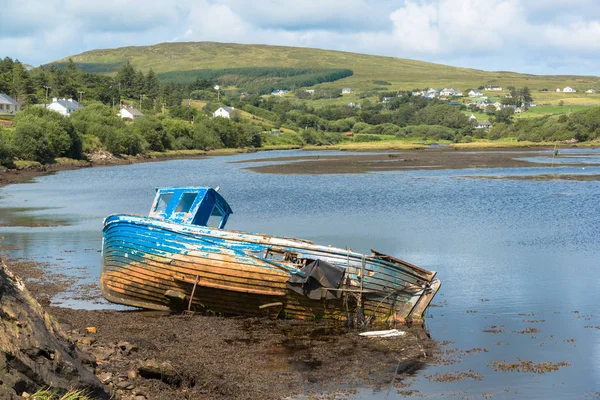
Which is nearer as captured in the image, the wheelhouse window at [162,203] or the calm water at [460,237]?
the calm water at [460,237]

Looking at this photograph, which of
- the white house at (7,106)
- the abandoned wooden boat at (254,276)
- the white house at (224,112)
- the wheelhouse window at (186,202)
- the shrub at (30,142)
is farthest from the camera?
the white house at (224,112)

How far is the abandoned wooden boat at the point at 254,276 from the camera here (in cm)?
1934

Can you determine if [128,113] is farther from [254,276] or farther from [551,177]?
[254,276]

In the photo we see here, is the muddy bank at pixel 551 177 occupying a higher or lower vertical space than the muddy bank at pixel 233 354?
lower

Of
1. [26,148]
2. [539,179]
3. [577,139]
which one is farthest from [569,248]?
[577,139]

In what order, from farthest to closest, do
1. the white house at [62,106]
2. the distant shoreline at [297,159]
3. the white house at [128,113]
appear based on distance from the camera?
the white house at [128,113] → the white house at [62,106] → the distant shoreline at [297,159]

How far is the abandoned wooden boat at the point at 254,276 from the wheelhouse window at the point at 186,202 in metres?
1.27

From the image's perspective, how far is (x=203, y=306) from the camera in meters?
20.4

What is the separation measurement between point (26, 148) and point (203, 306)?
77.2 metres

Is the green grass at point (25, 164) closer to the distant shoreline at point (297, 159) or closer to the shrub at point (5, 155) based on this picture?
the distant shoreline at point (297, 159)

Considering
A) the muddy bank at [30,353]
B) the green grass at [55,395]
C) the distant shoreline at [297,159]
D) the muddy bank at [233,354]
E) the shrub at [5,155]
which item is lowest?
the distant shoreline at [297,159]

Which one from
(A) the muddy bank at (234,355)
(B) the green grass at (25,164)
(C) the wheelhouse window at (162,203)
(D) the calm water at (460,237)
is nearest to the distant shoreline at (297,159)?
(B) the green grass at (25,164)

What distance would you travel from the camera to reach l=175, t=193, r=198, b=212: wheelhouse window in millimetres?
22172

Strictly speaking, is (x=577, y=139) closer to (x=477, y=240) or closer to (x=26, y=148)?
(x=26, y=148)
